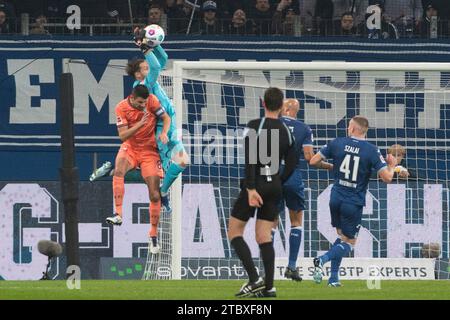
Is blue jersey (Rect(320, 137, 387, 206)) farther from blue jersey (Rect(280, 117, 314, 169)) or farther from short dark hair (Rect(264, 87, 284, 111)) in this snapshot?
short dark hair (Rect(264, 87, 284, 111))

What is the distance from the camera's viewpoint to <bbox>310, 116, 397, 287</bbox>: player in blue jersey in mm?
17953

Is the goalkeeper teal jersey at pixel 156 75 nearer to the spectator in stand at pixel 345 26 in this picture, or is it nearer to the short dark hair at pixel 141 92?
the short dark hair at pixel 141 92

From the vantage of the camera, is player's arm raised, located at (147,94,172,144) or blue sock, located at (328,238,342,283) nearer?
blue sock, located at (328,238,342,283)

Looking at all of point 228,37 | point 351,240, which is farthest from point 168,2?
point 351,240

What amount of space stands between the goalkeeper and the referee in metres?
4.93

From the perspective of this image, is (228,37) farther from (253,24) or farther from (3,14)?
(3,14)

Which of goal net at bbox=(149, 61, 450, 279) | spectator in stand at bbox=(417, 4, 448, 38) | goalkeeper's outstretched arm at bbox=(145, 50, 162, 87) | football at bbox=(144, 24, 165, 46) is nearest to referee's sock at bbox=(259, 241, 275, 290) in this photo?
goalkeeper's outstretched arm at bbox=(145, 50, 162, 87)

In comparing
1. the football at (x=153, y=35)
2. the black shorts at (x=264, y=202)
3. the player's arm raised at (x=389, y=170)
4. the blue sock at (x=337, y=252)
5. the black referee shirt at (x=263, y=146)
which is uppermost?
the football at (x=153, y=35)

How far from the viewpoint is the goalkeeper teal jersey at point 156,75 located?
19.5m

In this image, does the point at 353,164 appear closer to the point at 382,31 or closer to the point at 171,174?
the point at 171,174

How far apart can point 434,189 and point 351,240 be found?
20.5ft

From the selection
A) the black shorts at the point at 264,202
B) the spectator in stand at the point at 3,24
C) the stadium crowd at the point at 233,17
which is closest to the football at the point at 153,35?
the black shorts at the point at 264,202

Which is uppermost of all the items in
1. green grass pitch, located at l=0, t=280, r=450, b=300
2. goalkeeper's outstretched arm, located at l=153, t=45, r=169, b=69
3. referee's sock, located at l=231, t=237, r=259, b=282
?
goalkeeper's outstretched arm, located at l=153, t=45, r=169, b=69

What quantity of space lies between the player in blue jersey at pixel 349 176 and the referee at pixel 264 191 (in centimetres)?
310
